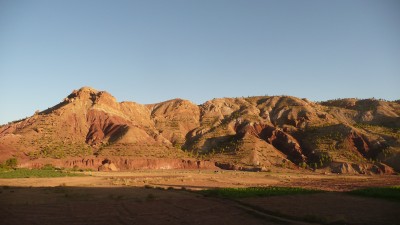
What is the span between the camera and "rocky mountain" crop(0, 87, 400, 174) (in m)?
78.6

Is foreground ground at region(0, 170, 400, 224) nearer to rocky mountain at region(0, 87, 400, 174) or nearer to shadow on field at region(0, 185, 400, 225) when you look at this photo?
shadow on field at region(0, 185, 400, 225)

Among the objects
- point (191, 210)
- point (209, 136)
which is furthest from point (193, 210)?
point (209, 136)

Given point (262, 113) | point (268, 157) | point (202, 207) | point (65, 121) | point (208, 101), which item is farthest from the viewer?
point (208, 101)

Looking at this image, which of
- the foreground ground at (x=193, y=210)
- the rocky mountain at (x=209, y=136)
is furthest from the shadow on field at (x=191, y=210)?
the rocky mountain at (x=209, y=136)

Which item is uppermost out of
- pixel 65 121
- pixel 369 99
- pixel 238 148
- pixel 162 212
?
pixel 369 99

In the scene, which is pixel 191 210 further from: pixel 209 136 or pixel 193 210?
pixel 209 136

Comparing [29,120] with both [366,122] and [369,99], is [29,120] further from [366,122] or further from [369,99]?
[369,99]

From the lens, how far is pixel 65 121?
92875 millimetres

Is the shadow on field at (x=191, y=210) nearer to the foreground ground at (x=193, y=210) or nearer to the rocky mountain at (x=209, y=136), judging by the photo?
the foreground ground at (x=193, y=210)

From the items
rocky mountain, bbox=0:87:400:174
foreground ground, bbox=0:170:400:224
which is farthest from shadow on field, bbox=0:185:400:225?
rocky mountain, bbox=0:87:400:174

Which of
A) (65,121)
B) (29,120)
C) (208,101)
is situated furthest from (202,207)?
(208,101)

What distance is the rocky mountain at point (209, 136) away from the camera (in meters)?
78.6

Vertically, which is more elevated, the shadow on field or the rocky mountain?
the rocky mountain

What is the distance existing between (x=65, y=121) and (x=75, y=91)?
1893 centimetres
